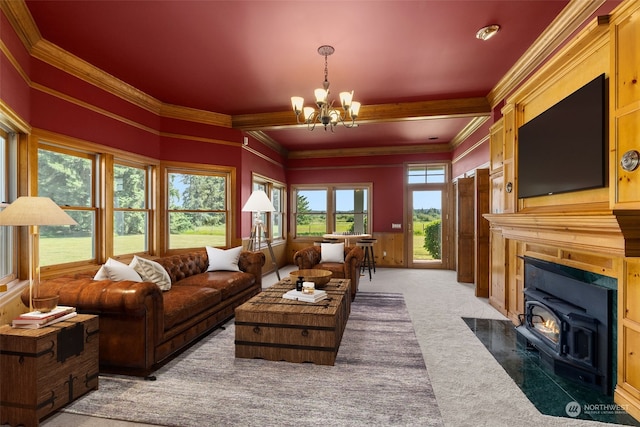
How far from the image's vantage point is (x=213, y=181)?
17.4 ft

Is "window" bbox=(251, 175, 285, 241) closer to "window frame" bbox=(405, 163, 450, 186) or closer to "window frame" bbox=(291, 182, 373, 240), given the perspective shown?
"window frame" bbox=(291, 182, 373, 240)

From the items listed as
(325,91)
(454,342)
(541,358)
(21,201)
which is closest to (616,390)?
(541,358)

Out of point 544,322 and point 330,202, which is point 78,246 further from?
point 330,202

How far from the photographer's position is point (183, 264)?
12.9 ft

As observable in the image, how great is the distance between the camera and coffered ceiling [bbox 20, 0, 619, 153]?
2559mm

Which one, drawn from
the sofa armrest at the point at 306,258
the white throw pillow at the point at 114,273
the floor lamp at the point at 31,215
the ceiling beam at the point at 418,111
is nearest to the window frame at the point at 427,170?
the ceiling beam at the point at 418,111

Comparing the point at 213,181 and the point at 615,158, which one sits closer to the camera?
the point at 615,158

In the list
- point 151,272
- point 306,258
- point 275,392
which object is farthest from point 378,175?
point 275,392

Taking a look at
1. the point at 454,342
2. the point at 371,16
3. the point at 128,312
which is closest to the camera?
the point at 128,312

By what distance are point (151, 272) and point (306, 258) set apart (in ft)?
7.45

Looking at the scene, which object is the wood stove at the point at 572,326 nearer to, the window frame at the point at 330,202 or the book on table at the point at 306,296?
the book on table at the point at 306,296

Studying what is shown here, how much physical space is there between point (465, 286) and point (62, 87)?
6.38 meters

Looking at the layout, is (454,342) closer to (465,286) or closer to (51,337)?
(465,286)

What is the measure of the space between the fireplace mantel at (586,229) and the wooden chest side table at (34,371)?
343 cm
